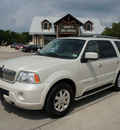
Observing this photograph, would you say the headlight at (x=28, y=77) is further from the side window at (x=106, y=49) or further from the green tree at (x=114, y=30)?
the green tree at (x=114, y=30)

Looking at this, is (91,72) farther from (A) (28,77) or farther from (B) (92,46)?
(A) (28,77)

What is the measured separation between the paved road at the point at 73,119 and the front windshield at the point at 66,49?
135cm

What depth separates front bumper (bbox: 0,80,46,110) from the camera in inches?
120

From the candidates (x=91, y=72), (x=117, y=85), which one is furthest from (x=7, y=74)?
(x=117, y=85)

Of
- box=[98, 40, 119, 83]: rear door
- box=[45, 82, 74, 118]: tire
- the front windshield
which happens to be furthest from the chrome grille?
box=[98, 40, 119, 83]: rear door

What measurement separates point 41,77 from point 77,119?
1242 millimetres

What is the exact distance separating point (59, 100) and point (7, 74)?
1.23 m

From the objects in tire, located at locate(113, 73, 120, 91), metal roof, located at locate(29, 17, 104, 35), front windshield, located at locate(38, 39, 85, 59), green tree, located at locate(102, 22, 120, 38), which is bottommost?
tire, located at locate(113, 73, 120, 91)

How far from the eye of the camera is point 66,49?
4.18 m

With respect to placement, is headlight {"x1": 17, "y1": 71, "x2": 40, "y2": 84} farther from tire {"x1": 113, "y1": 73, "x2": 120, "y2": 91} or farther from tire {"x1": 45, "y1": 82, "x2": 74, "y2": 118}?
tire {"x1": 113, "y1": 73, "x2": 120, "y2": 91}

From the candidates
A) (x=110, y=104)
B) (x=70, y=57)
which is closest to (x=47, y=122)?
(x=70, y=57)

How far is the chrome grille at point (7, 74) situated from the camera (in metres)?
3.27

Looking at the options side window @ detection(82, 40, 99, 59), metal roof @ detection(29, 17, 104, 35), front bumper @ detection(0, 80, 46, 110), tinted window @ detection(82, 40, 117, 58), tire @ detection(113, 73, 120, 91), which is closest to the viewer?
front bumper @ detection(0, 80, 46, 110)

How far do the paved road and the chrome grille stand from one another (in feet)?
2.89
